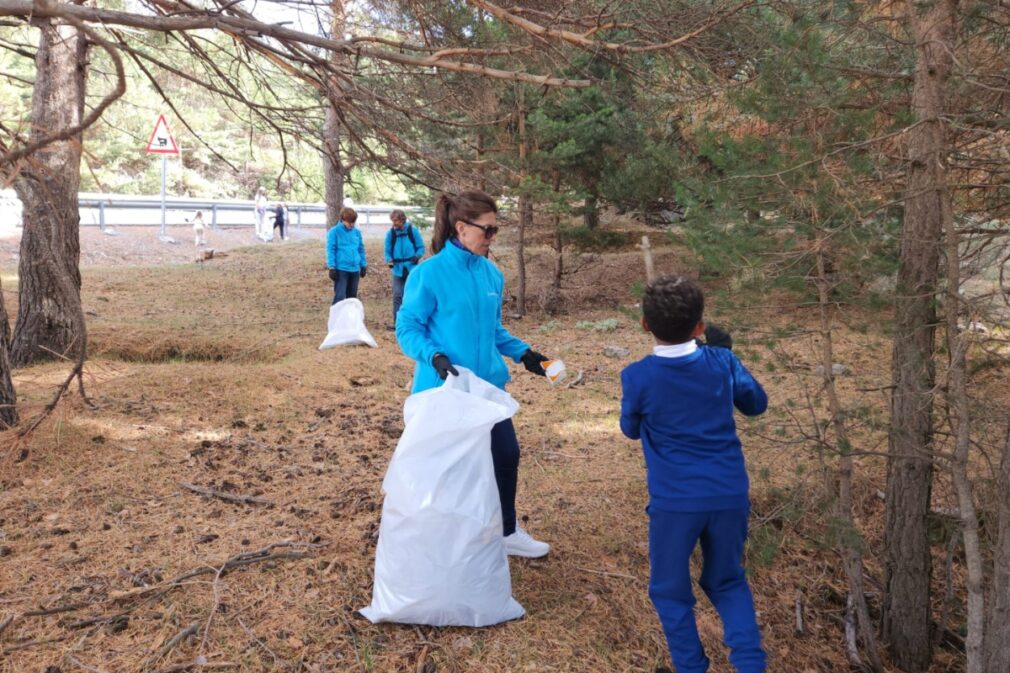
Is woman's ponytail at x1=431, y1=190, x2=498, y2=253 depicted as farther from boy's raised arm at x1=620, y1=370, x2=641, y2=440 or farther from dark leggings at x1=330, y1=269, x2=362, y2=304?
dark leggings at x1=330, y1=269, x2=362, y2=304

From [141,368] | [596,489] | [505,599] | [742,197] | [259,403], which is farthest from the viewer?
[141,368]

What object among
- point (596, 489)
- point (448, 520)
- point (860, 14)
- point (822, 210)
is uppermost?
point (860, 14)

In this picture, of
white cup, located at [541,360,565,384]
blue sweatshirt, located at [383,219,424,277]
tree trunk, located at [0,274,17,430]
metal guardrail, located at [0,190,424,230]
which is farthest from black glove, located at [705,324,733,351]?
metal guardrail, located at [0,190,424,230]

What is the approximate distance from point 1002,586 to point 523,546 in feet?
6.26

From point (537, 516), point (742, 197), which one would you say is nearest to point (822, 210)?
point (742, 197)

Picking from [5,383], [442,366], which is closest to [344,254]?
[5,383]

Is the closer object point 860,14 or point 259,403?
point 860,14

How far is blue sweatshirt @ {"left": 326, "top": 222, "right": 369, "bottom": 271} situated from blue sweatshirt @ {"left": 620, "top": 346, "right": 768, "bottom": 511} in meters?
7.27

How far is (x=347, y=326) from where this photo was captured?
846cm

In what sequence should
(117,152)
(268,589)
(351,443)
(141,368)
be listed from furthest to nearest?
1. (117,152)
2. (141,368)
3. (351,443)
4. (268,589)

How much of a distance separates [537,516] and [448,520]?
58.7 inches

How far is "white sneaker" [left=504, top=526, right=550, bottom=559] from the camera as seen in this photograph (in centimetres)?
355

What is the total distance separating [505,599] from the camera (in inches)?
117

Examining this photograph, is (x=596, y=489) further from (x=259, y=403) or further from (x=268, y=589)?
(x=259, y=403)
